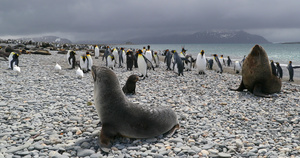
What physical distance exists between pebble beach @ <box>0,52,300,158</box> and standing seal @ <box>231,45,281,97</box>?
779 mm

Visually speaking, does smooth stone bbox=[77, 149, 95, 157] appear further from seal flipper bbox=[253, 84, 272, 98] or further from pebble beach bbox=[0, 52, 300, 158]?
seal flipper bbox=[253, 84, 272, 98]

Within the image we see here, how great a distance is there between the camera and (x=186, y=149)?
409 cm

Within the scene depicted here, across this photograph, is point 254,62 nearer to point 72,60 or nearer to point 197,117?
point 197,117

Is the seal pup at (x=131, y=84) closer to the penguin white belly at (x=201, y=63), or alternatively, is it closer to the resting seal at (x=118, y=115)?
the resting seal at (x=118, y=115)

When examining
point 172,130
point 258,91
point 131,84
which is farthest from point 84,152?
point 258,91

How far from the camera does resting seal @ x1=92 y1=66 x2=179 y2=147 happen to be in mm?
4219

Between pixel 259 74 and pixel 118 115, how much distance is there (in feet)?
22.2

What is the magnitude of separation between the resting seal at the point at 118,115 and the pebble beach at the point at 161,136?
206mm

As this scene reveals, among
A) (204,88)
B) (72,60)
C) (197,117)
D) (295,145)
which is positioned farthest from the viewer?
(72,60)

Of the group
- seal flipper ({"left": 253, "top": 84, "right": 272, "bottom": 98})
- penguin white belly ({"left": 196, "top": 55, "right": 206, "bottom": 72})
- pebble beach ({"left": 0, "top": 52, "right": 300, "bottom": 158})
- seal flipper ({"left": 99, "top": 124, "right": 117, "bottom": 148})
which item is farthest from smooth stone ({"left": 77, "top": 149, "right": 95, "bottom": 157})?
penguin white belly ({"left": 196, "top": 55, "right": 206, "bottom": 72})

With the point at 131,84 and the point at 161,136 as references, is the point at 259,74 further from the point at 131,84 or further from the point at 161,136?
the point at 161,136

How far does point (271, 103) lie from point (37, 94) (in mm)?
7961

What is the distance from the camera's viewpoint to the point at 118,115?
426cm

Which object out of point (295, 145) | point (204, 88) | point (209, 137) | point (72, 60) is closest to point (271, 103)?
point (204, 88)
